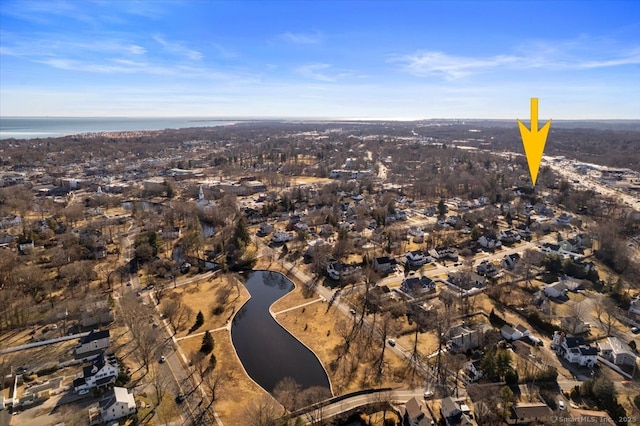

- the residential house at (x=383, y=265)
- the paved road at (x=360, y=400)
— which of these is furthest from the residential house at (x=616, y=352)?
the residential house at (x=383, y=265)

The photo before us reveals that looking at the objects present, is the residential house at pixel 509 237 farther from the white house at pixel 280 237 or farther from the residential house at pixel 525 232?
the white house at pixel 280 237

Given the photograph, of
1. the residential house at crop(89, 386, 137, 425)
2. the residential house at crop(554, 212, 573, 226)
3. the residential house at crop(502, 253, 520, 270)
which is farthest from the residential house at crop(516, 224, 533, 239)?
the residential house at crop(89, 386, 137, 425)

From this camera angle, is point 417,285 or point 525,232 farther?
point 525,232

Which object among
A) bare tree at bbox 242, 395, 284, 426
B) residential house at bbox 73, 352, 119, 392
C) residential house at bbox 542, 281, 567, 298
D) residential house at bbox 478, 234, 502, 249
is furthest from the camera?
residential house at bbox 478, 234, 502, 249

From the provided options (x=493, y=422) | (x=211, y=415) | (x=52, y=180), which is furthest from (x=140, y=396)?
(x=52, y=180)

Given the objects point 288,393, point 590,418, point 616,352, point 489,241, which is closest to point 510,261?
point 489,241

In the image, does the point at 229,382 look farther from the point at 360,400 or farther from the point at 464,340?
the point at 464,340

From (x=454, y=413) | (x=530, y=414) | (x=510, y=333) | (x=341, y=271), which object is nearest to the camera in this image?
(x=530, y=414)

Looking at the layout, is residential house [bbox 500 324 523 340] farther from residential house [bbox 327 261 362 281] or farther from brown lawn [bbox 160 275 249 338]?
brown lawn [bbox 160 275 249 338]
